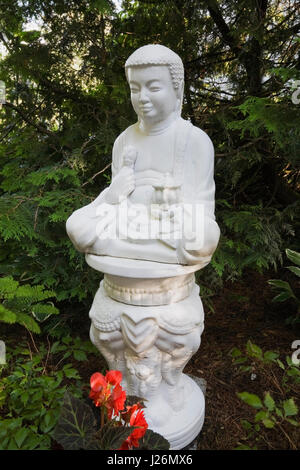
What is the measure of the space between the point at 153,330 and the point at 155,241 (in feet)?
1.49

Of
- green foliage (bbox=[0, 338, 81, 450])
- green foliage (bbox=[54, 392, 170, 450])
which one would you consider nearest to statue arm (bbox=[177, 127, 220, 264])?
green foliage (bbox=[54, 392, 170, 450])

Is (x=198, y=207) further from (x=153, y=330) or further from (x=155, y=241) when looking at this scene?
(x=153, y=330)

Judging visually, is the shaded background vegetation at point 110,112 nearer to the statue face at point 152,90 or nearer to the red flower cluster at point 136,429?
the statue face at point 152,90

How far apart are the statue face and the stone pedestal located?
781mm

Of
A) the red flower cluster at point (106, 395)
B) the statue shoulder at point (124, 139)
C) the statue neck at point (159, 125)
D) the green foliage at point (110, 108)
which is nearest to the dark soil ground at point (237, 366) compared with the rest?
the green foliage at point (110, 108)

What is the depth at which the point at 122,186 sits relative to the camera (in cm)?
207

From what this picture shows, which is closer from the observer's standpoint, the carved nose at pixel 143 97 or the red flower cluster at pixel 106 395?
the red flower cluster at pixel 106 395

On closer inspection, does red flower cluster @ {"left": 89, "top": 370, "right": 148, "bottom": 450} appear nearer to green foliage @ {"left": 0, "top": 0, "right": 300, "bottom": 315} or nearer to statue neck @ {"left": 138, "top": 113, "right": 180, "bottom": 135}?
statue neck @ {"left": 138, "top": 113, "right": 180, "bottom": 135}

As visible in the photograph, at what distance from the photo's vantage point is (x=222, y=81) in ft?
12.5


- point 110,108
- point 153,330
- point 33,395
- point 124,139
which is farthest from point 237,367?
point 110,108

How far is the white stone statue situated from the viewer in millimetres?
1793

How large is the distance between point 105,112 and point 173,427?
2.57m

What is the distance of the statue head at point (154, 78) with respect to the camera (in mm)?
1844

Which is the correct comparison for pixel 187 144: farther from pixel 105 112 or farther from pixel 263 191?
pixel 263 191
